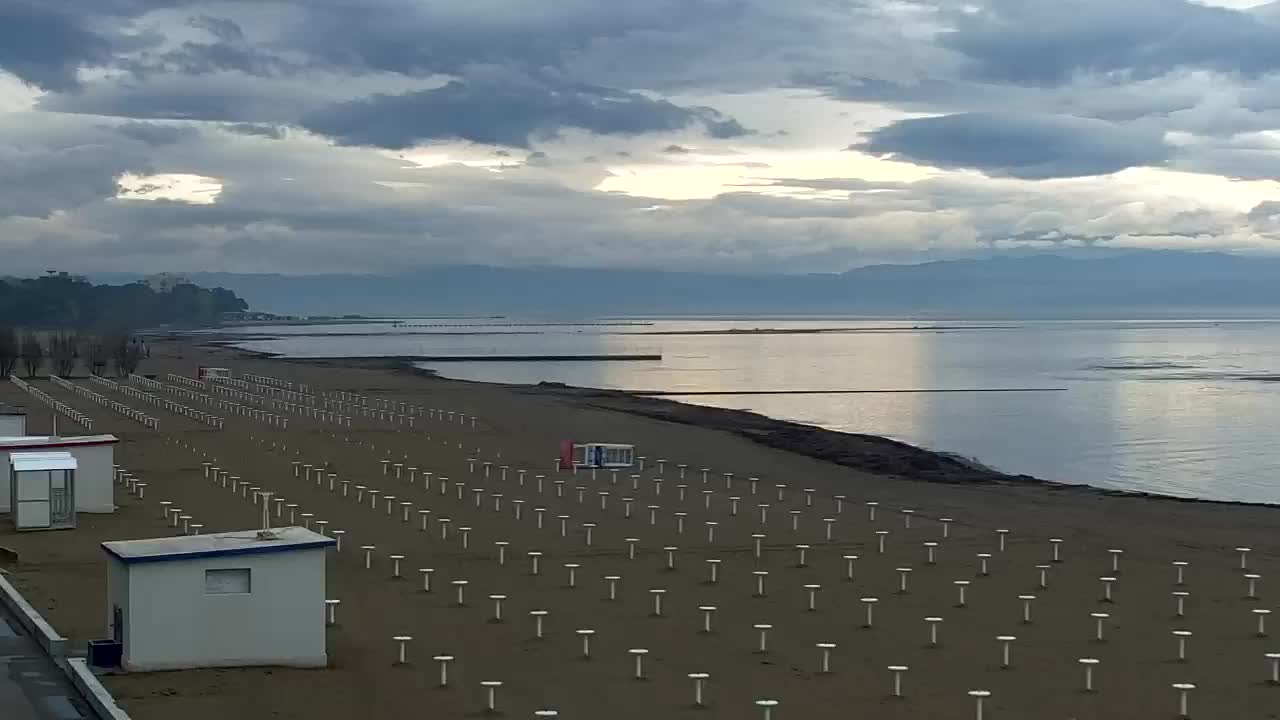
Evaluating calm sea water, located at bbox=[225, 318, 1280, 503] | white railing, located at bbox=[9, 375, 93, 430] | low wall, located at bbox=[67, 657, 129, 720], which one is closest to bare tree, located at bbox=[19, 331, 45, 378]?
white railing, located at bbox=[9, 375, 93, 430]

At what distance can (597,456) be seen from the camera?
138 ft

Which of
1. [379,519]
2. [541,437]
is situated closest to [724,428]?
[541,437]

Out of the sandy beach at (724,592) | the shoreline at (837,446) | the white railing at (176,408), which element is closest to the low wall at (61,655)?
the sandy beach at (724,592)

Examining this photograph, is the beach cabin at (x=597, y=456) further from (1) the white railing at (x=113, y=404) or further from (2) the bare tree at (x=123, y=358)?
(2) the bare tree at (x=123, y=358)

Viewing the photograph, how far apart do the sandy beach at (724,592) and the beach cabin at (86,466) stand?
0.61 metres

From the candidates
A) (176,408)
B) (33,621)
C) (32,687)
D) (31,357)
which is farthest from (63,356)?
(32,687)

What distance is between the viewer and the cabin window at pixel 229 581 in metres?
17.2

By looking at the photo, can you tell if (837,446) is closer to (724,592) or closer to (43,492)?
(724,592)

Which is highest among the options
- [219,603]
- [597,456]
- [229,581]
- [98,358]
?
[98,358]

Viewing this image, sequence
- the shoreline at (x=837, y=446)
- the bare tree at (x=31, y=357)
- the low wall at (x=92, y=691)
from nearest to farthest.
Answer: the low wall at (x=92, y=691) < the shoreline at (x=837, y=446) < the bare tree at (x=31, y=357)

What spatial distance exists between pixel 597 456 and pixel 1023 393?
51.4 m

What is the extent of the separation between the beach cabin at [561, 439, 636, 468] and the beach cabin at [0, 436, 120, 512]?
14.0 m

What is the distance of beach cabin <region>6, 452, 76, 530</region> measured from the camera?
2759 cm

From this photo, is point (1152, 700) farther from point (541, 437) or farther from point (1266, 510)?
point (541, 437)
